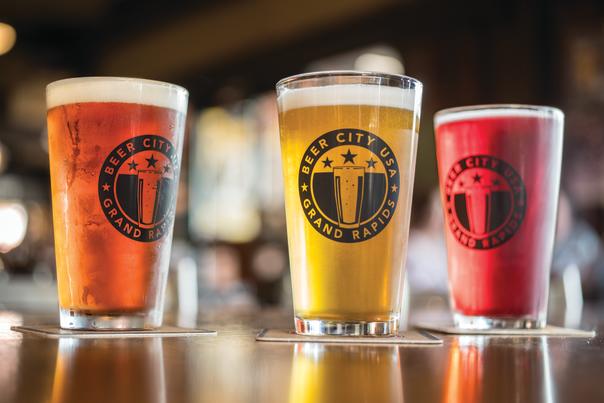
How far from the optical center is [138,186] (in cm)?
73

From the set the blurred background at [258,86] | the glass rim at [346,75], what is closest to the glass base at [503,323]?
the glass rim at [346,75]

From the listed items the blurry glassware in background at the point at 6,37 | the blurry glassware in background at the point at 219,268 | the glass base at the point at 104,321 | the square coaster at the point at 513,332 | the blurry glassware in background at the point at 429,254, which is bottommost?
the blurry glassware in background at the point at 219,268

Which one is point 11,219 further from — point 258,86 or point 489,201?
point 489,201

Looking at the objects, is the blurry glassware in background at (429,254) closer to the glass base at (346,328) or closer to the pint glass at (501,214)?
the pint glass at (501,214)

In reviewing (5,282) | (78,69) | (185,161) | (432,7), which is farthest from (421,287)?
(78,69)

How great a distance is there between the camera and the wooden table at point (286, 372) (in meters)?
0.37

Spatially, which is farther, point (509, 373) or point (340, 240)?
point (340, 240)

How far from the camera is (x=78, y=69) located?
938 centimetres

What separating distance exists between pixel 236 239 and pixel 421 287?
362cm

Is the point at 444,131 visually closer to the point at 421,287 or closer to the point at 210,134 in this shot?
the point at 421,287

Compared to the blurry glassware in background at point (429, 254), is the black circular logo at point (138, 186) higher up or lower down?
higher up

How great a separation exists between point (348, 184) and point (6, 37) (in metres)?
8.43

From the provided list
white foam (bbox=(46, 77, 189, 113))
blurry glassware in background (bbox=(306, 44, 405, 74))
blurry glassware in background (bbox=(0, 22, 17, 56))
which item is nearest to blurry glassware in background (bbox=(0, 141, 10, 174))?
blurry glassware in background (bbox=(0, 22, 17, 56))

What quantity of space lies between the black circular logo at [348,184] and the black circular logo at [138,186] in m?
0.15
